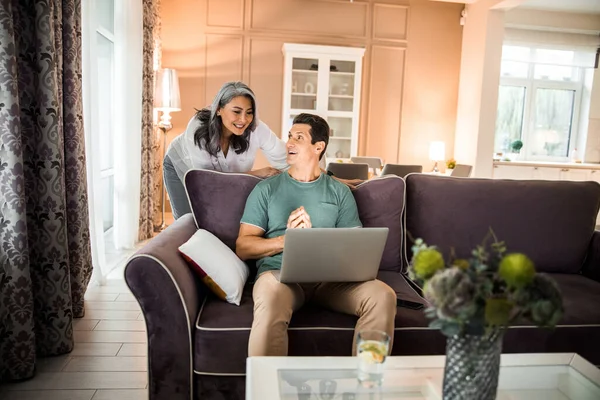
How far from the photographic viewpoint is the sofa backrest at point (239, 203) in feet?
7.33

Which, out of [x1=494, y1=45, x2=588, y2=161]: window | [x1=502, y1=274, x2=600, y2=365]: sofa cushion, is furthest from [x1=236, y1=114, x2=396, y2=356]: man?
[x1=494, y1=45, x2=588, y2=161]: window

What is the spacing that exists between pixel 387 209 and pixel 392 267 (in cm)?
27

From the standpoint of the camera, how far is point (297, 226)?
79.7 inches

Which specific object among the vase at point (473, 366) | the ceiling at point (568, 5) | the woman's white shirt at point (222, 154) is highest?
the ceiling at point (568, 5)

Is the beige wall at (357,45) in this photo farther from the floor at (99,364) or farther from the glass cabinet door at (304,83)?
the floor at (99,364)

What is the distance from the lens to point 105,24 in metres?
4.51

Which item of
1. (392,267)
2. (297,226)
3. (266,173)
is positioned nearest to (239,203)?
(266,173)

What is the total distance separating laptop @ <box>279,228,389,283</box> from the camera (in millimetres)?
1677

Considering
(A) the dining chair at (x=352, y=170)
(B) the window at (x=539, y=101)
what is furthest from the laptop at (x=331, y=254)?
(B) the window at (x=539, y=101)

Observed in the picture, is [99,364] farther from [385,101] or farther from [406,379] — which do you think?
[385,101]

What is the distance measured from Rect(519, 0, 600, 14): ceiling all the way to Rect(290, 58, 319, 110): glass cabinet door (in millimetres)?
2625

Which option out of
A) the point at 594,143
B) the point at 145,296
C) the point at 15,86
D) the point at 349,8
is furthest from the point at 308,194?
the point at 594,143

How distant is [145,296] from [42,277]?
80 centimetres

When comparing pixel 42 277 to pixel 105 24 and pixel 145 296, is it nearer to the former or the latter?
pixel 145 296
